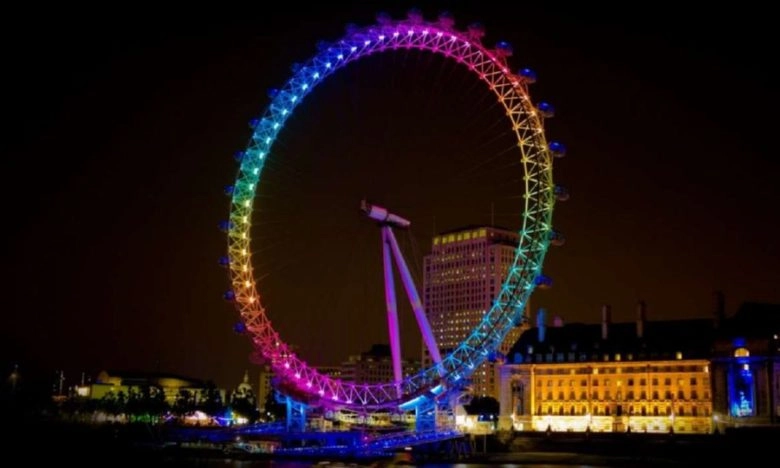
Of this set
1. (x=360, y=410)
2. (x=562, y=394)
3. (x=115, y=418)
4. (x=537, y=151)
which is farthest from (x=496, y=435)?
(x=115, y=418)

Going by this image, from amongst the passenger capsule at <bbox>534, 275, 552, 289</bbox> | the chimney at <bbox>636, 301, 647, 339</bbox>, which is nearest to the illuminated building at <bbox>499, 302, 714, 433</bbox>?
the chimney at <bbox>636, 301, 647, 339</bbox>

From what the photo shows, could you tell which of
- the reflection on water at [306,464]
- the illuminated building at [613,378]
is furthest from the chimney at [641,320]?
the reflection on water at [306,464]

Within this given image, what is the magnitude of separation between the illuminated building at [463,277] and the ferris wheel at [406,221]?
305 ft

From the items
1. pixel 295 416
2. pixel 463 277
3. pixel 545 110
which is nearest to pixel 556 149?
pixel 545 110

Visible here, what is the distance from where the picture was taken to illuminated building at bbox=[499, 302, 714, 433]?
300ft

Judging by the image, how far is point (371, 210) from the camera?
58.7 meters

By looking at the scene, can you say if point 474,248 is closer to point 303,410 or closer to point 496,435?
point 496,435

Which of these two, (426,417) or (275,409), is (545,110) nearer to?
(426,417)

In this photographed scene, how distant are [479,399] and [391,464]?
53.9 metres

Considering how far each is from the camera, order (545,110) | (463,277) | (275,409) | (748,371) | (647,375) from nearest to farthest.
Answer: (545,110) → (748,371) → (647,375) → (275,409) → (463,277)

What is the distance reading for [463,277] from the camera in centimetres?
16312

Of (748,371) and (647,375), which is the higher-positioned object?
(748,371)

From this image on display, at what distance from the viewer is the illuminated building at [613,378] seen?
300ft

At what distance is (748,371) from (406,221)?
134ft
